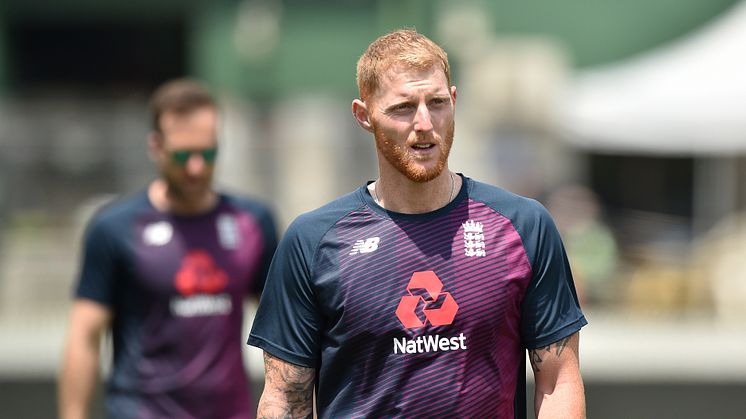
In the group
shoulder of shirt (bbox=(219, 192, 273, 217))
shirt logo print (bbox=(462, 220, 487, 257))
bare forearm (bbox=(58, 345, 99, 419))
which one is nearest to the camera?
shirt logo print (bbox=(462, 220, 487, 257))

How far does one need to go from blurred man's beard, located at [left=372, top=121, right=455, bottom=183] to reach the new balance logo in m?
0.22

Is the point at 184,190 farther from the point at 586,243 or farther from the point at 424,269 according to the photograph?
the point at 586,243

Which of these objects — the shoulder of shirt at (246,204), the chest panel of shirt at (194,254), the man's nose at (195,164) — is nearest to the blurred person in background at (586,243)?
the shoulder of shirt at (246,204)

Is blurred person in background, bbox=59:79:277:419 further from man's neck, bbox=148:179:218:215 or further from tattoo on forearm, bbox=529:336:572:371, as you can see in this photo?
tattoo on forearm, bbox=529:336:572:371

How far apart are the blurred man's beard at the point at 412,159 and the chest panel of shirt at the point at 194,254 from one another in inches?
83.7

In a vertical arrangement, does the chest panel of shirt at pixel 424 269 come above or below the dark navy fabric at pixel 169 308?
above

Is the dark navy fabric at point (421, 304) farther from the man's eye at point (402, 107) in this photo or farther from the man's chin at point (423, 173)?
the man's eye at point (402, 107)

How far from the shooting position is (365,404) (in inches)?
151

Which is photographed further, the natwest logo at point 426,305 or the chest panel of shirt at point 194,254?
the chest panel of shirt at point 194,254

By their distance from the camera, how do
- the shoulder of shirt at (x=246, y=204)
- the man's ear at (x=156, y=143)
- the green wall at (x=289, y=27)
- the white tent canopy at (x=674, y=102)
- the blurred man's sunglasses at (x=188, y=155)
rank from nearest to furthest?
the blurred man's sunglasses at (x=188, y=155) < the man's ear at (x=156, y=143) < the shoulder of shirt at (x=246, y=204) < the white tent canopy at (x=674, y=102) < the green wall at (x=289, y=27)

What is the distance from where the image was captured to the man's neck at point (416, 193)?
390 centimetres

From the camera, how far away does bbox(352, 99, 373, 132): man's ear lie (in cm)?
394

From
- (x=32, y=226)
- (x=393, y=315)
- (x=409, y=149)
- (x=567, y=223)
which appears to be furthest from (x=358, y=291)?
(x=32, y=226)

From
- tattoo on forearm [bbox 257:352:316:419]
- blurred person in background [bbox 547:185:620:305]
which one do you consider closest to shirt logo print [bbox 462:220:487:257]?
tattoo on forearm [bbox 257:352:316:419]
